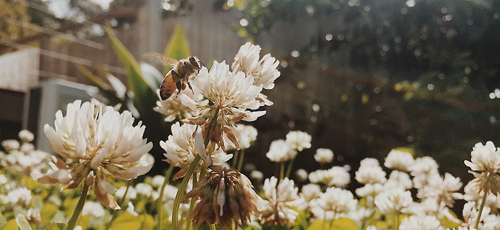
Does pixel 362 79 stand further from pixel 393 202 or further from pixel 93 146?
pixel 93 146

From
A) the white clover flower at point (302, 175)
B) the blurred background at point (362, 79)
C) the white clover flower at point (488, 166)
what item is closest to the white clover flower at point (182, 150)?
the white clover flower at point (488, 166)

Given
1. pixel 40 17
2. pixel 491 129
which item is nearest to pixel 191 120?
pixel 491 129

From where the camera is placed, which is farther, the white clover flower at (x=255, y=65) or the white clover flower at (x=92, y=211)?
the white clover flower at (x=92, y=211)

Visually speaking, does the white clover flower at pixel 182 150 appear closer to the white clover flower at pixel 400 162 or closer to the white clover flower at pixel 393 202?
the white clover flower at pixel 393 202

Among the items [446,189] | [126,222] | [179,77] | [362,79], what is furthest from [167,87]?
[362,79]

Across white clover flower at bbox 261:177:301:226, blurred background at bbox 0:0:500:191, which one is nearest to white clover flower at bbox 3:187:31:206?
white clover flower at bbox 261:177:301:226

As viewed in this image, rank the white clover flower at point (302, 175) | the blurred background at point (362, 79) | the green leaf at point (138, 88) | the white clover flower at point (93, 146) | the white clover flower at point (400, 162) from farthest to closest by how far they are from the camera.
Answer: the green leaf at point (138, 88)
the blurred background at point (362, 79)
the white clover flower at point (302, 175)
the white clover flower at point (400, 162)
the white clover flower at point (93, 146)

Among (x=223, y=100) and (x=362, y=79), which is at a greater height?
(x=362, y=79)
